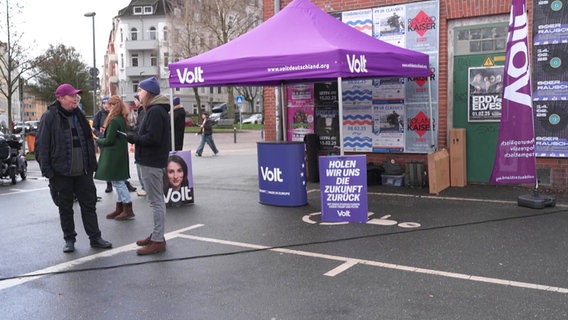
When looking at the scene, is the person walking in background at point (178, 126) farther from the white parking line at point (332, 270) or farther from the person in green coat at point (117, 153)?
the white parking line at point (332, 270)

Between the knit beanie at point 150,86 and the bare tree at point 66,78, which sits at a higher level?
the bare tree at point 66,78

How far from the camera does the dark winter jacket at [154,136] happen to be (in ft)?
18.8

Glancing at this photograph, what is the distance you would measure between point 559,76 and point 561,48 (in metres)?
0.45

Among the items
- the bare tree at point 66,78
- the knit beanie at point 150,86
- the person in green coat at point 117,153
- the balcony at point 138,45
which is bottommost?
the person in green coat at point 117,153

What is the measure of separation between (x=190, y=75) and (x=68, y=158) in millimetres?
2837

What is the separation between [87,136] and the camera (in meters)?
6.12

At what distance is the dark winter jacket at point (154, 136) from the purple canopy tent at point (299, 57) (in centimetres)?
207

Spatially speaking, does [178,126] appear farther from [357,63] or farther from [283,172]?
[357,63]

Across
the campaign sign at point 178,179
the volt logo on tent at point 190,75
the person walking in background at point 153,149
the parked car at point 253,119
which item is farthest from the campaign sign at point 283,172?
the parked car at point 253,119

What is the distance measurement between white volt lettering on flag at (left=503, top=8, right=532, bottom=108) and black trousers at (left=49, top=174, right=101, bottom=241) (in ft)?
19.6

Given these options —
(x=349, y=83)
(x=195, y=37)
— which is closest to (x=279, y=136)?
(x=349, y=83)

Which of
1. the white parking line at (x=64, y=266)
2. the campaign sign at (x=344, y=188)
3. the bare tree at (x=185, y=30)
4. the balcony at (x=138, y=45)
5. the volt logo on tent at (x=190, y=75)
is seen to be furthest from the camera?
the balcony at (x=138, y=45)

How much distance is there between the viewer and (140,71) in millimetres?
72500

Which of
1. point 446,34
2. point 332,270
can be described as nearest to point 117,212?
point 332,270
